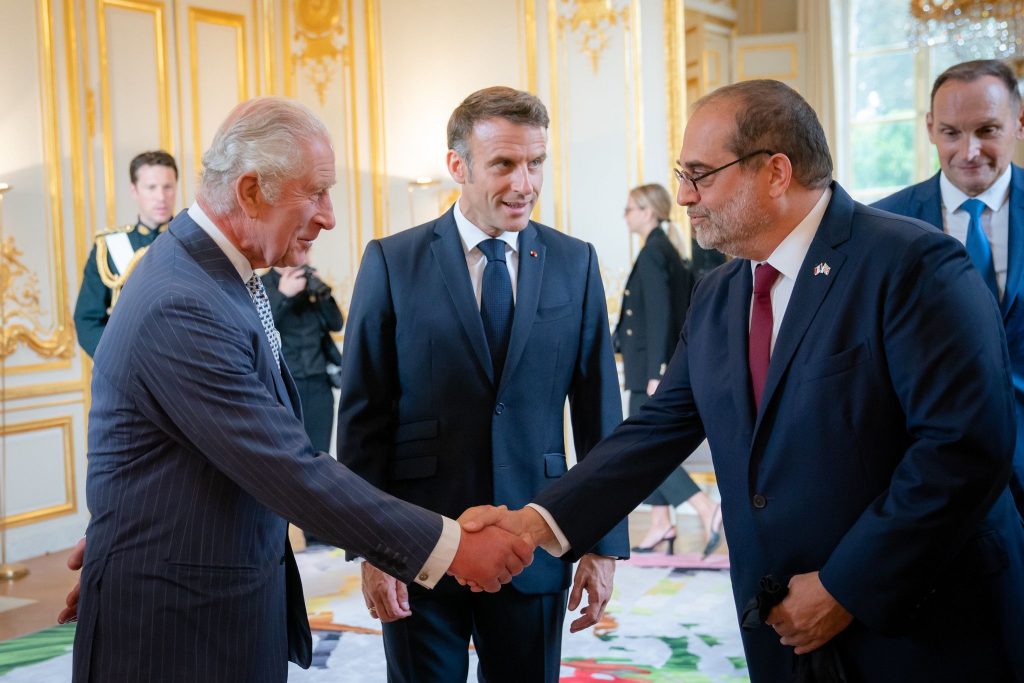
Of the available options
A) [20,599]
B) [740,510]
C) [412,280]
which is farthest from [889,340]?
[20,599]

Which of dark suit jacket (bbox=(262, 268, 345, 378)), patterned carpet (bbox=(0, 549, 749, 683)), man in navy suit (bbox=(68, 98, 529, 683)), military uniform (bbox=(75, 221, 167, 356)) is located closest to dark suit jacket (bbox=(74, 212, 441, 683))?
man in navy suit (bbox=(68, 98, 529, 683))

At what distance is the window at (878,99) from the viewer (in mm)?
10352

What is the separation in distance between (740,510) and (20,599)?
437 centimetres

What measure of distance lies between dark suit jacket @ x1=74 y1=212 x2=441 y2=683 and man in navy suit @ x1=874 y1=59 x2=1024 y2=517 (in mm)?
1725

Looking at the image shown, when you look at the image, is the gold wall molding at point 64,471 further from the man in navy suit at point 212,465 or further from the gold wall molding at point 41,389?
the man in navy suit at point 212,465

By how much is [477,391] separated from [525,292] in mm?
231

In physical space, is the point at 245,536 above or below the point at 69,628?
above

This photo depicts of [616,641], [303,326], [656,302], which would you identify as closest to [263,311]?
[616,641]

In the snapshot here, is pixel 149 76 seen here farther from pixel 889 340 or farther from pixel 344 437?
pixel 889 340

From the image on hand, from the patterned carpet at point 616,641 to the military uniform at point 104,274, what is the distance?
1480mm

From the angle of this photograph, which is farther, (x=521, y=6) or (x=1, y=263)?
(x=521, y=6)

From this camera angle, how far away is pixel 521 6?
25.0 ft

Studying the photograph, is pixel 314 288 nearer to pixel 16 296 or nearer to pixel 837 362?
pixel 16 296

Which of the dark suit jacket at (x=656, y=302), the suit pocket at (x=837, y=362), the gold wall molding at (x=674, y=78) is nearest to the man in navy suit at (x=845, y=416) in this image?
the suit pocket at (x=837, y=362)
